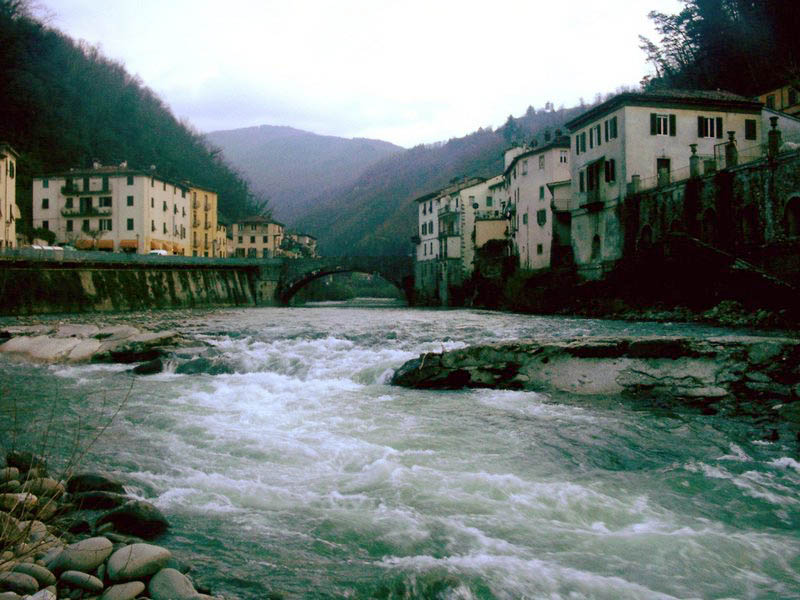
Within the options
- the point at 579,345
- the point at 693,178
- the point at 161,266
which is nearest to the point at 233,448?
the point at 579,345

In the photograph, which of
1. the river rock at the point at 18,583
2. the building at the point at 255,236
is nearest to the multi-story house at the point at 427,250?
the building at the point at 255,236

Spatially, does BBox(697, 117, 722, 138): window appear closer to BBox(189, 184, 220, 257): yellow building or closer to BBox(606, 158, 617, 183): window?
BBox(606, 158, 617, 183): window

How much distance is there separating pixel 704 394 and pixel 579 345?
270 cm

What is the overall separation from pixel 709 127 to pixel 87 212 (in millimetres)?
58404

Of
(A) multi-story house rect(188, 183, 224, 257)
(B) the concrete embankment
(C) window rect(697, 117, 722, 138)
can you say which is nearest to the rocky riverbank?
(B) the concrete embankment

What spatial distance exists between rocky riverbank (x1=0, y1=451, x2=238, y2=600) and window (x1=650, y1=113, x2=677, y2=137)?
40.9m

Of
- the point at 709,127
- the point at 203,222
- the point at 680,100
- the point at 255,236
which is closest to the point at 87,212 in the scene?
the point at 203,222

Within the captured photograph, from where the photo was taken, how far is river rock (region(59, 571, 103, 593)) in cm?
452

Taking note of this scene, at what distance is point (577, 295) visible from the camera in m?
41.5

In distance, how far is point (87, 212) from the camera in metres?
64.6

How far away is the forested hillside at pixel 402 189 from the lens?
145 m

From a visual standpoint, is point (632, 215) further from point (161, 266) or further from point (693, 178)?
point (161, 266)

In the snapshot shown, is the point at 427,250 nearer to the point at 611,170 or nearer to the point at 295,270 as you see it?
the point at 295,270

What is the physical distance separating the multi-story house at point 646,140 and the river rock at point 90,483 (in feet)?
123
